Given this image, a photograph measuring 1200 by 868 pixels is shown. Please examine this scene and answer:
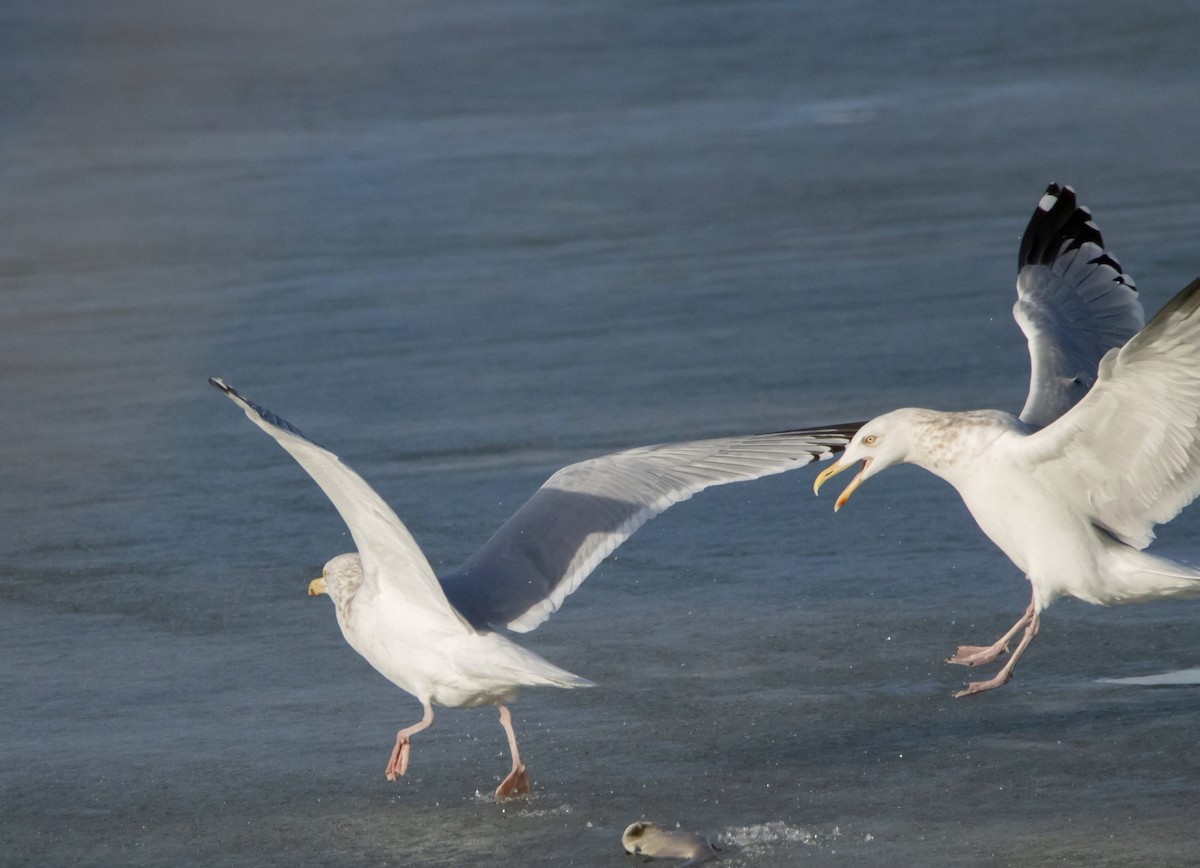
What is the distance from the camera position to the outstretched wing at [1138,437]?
5.19 m

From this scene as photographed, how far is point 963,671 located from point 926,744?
2.03 feet

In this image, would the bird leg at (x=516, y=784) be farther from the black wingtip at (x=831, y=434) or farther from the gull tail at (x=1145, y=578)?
the gull tail at (x=1145, y=578)

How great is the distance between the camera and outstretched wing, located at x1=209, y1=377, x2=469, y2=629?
4734mm

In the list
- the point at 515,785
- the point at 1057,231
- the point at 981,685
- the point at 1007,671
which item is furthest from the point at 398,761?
the point at 1057,231

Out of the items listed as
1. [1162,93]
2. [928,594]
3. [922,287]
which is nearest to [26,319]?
[922,287]

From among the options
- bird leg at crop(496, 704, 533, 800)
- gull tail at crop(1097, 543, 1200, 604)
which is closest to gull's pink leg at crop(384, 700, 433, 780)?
bird leg at crop(496, 704, 533, 800)

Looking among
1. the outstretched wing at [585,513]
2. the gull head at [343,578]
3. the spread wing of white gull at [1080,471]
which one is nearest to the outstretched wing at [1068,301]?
the spread wing of white gull at [1080,471]

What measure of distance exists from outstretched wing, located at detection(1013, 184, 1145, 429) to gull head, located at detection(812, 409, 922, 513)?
0.72m

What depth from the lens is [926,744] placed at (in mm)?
5168

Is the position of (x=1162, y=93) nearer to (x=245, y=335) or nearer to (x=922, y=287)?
(x=922, y=287)

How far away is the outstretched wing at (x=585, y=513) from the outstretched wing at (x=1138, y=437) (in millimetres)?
752

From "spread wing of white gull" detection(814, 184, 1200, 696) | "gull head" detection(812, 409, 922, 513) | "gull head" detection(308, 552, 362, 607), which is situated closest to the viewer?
"spread wing of white gull" detection(814, 184, 1200, 696)

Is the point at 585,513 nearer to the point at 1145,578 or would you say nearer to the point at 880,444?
the point at 880,444

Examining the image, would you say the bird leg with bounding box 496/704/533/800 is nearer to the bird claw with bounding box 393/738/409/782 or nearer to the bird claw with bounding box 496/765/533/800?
the bird claw with bounding box 496/765/533/800
